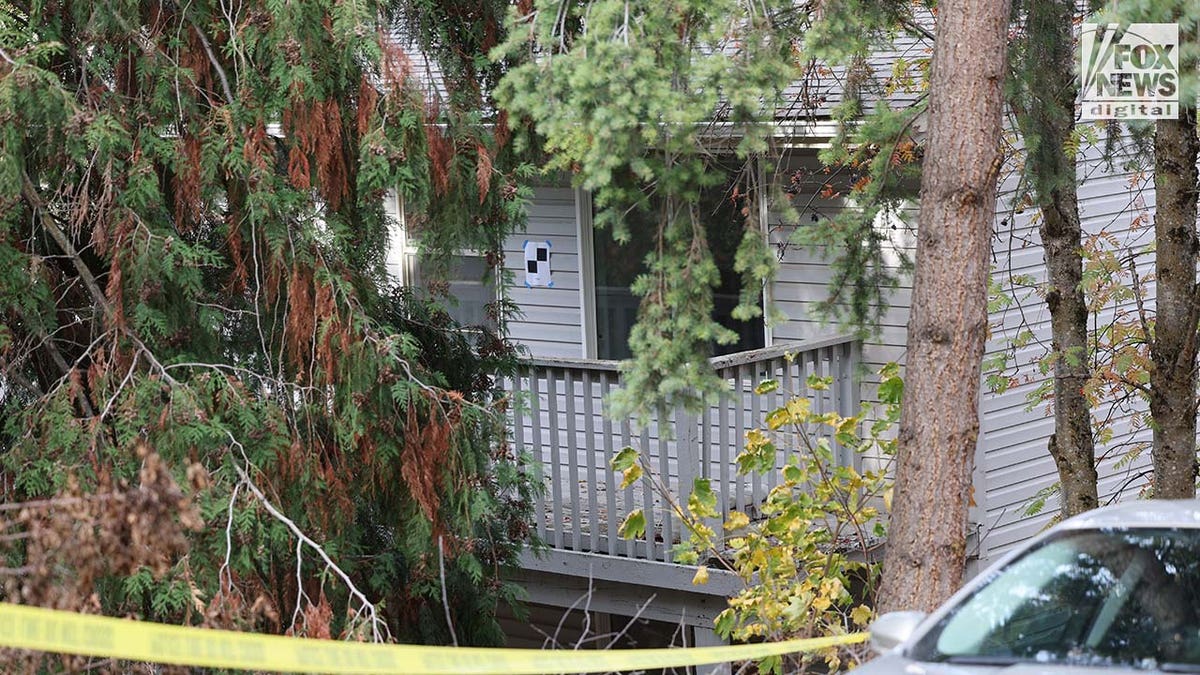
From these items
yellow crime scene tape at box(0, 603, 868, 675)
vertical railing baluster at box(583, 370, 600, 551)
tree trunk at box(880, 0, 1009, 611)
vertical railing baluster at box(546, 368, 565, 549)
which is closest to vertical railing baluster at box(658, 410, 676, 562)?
vertical railing baluster at box(583, 370, 600, 551)

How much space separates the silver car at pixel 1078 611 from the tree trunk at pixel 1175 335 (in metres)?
3.96

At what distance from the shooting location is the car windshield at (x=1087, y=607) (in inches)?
173

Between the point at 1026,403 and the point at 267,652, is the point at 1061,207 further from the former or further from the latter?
the point at 267,652

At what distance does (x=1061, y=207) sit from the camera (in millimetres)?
8758

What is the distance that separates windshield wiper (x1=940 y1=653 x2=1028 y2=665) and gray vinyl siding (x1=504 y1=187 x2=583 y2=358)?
24.4 ft

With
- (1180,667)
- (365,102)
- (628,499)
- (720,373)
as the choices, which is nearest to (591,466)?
(628,499)

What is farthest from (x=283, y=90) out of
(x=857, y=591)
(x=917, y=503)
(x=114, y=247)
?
(x=857, y=591)

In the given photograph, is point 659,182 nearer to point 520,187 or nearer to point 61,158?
point 520,187

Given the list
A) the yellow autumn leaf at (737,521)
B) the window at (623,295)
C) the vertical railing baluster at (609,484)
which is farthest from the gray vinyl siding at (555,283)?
the yellow autumn leaf at (737,521)

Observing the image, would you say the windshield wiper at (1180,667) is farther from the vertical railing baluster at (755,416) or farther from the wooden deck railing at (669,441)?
the vertical railing baluster at (755,416)

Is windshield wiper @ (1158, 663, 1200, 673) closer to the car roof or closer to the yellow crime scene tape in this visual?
the car roof

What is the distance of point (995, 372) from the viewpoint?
33.7ft

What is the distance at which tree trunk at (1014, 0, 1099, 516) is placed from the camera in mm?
8086

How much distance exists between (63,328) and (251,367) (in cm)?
91
